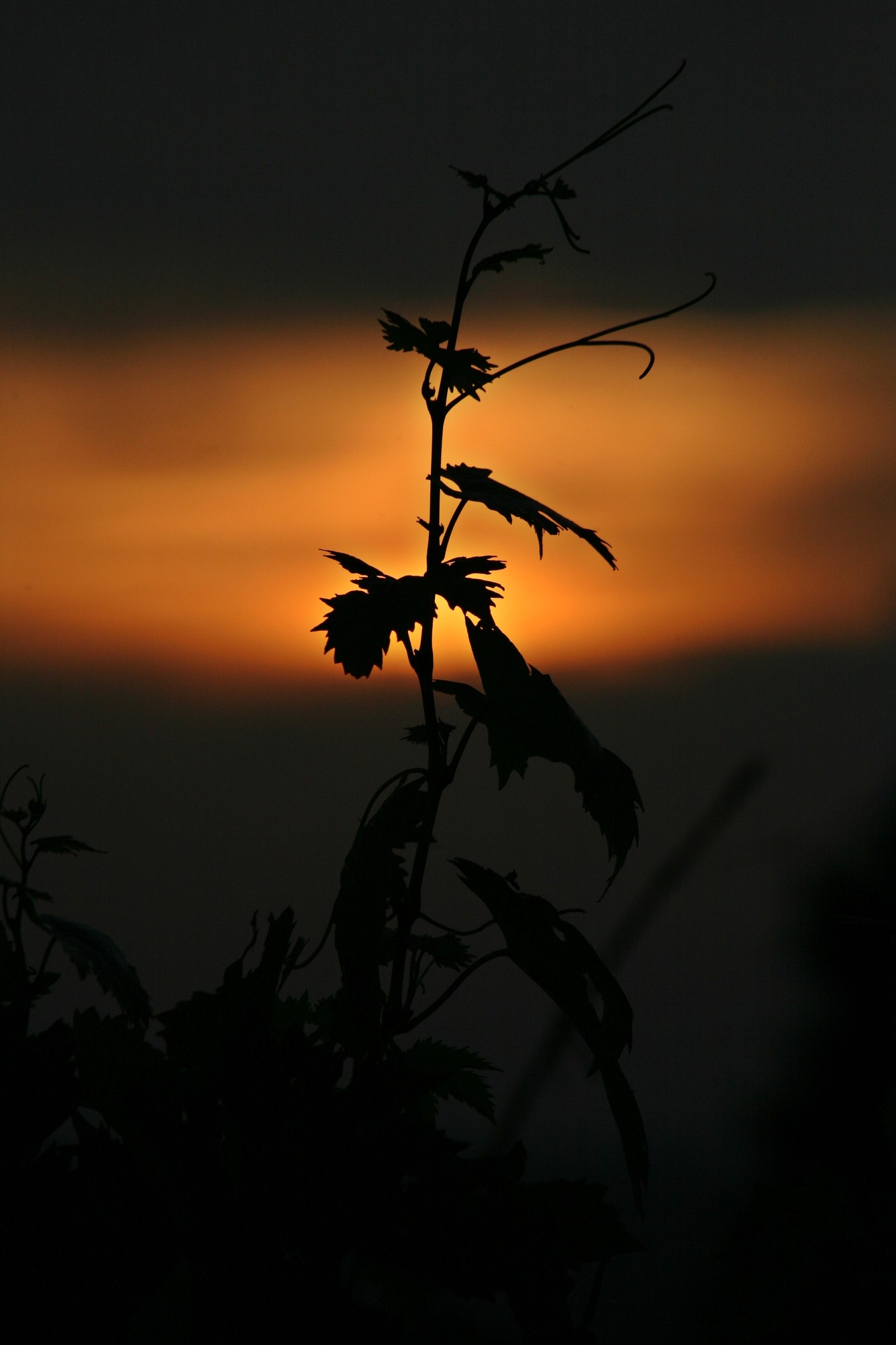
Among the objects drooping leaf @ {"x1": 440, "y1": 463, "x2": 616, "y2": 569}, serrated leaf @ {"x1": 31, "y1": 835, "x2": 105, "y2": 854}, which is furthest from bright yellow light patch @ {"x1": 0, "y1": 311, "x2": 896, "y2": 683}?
drooping leaf @ {"x1": 440, "y1": 463, "x2": 616, "y2": 569}

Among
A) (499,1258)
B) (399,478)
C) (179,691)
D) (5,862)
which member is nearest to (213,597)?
(179,691)

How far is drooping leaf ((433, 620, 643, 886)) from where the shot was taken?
0.52 metres

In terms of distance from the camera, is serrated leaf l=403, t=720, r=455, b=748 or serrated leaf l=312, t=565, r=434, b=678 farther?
serrated leaf l=403, t=720, r=455, b=748

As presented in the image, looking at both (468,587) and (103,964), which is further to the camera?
(103,964)

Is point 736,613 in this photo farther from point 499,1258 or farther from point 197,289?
point 499,1258

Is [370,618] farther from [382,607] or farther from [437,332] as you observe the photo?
[437,332]

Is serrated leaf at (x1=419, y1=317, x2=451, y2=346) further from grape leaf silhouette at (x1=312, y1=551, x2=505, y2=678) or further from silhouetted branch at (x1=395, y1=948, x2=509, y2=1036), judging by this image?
silhouetted branch at (x1=395, y1=948, x2=509, y2=1036)

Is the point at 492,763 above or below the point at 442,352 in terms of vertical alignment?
below

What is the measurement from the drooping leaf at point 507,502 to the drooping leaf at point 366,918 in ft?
0.53

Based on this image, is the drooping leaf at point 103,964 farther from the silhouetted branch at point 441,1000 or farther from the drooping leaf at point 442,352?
the drooping leaf at point 442,352

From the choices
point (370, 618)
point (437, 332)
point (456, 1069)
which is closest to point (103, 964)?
point (456, 1069)

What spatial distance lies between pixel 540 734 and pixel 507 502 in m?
0.12

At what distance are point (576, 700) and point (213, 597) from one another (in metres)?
0.37

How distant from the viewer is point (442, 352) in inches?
20.9
